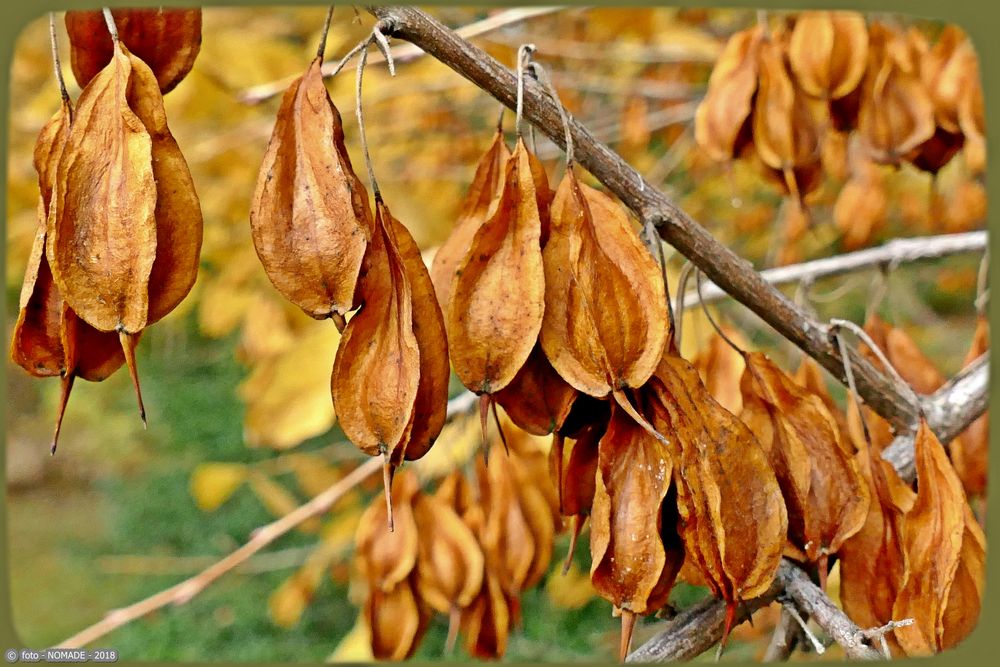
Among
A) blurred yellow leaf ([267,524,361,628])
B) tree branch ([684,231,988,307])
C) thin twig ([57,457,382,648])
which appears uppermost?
tree branch ([684,231,988,307])

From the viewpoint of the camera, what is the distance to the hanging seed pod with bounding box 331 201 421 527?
11.3 inches

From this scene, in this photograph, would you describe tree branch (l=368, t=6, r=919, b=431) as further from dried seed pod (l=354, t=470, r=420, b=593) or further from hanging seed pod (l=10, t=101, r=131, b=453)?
dried seed pod (l=354, t=470, r=420, b=593)

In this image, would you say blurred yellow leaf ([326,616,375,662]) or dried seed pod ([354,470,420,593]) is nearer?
dried seed pod ([354,470,420,593])

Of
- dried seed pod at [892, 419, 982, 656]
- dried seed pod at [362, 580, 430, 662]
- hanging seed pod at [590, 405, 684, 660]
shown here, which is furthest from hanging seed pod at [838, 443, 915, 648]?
dried seed pod at [362, 580, 430, 662]

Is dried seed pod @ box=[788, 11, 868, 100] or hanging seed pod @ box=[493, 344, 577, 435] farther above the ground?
dried seed pod @ box=[788, 11, 868, 100]

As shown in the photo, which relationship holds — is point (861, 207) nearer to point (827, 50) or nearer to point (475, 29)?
point (827, 50)

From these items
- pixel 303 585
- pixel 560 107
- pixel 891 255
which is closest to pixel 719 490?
pixel 560 107

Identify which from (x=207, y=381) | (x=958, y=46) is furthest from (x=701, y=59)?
(x=207, y=381)

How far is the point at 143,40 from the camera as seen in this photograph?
30cm

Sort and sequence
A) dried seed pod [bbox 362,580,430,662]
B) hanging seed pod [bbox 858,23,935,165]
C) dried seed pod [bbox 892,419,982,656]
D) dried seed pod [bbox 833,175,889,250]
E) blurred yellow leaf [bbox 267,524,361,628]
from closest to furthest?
dried seed pod [bbox 892,419,982,656] < dried seed pod [bbox 362,580,430,662] < hanging seed pod [bbox 858,23,935,165] < dried seed pod [bbox 833,175,889,250] < blurred yellow leaf [bbox 267,524,361,628]

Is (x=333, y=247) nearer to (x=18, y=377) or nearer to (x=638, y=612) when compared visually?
(x=638, y=612)

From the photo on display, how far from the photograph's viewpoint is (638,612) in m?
0.32

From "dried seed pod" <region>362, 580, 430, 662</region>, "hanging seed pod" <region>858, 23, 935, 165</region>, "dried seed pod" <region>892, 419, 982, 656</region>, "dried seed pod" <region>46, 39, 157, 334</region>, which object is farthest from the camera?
"hanging seed pod" <region>858, 23, 935, 165</region>

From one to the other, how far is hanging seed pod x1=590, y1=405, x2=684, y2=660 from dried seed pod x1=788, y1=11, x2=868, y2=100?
0.33 metres
